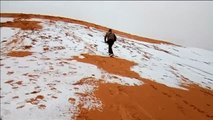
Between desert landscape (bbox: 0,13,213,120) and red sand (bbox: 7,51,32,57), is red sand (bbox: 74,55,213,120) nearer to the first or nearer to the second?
desert landscape (bbox: 0,13,213,120)

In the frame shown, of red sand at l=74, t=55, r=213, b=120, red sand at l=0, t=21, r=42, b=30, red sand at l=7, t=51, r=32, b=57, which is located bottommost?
red sand at l=74, t=55, r=213, b=120

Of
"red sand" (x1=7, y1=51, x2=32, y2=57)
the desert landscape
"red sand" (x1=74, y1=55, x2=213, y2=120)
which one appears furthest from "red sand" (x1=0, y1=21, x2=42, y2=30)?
"red sand" (x1=74, y1=55, x2=213, y2=120)

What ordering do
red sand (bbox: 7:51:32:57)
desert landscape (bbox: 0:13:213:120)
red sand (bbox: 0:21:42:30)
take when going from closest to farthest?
desert landscape (bbox: 0:13:213:120)
red sand (bbox: 7:51:32:57)
red sand (bbox: 0:21:42:30)

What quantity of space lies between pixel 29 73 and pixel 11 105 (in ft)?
10.8

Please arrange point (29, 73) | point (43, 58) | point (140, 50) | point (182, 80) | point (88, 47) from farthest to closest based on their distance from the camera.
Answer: point (140, 50)
point (88, 47)
point (182, 80)
point (43, 58)
point (29, 73)

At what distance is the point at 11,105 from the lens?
10180 millimetres

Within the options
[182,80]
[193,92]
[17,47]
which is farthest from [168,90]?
[17,47]

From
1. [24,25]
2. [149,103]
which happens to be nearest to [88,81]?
[149,103]

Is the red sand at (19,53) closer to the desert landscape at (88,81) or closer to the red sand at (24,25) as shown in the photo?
the desert landscape at (88,81)

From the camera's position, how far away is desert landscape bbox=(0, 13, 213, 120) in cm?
1056

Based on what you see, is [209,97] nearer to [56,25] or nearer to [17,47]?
[17,47]

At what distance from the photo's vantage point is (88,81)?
1338 cm

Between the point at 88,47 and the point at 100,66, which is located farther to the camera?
the point at 88,47

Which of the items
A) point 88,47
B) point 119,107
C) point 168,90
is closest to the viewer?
point 119,107
